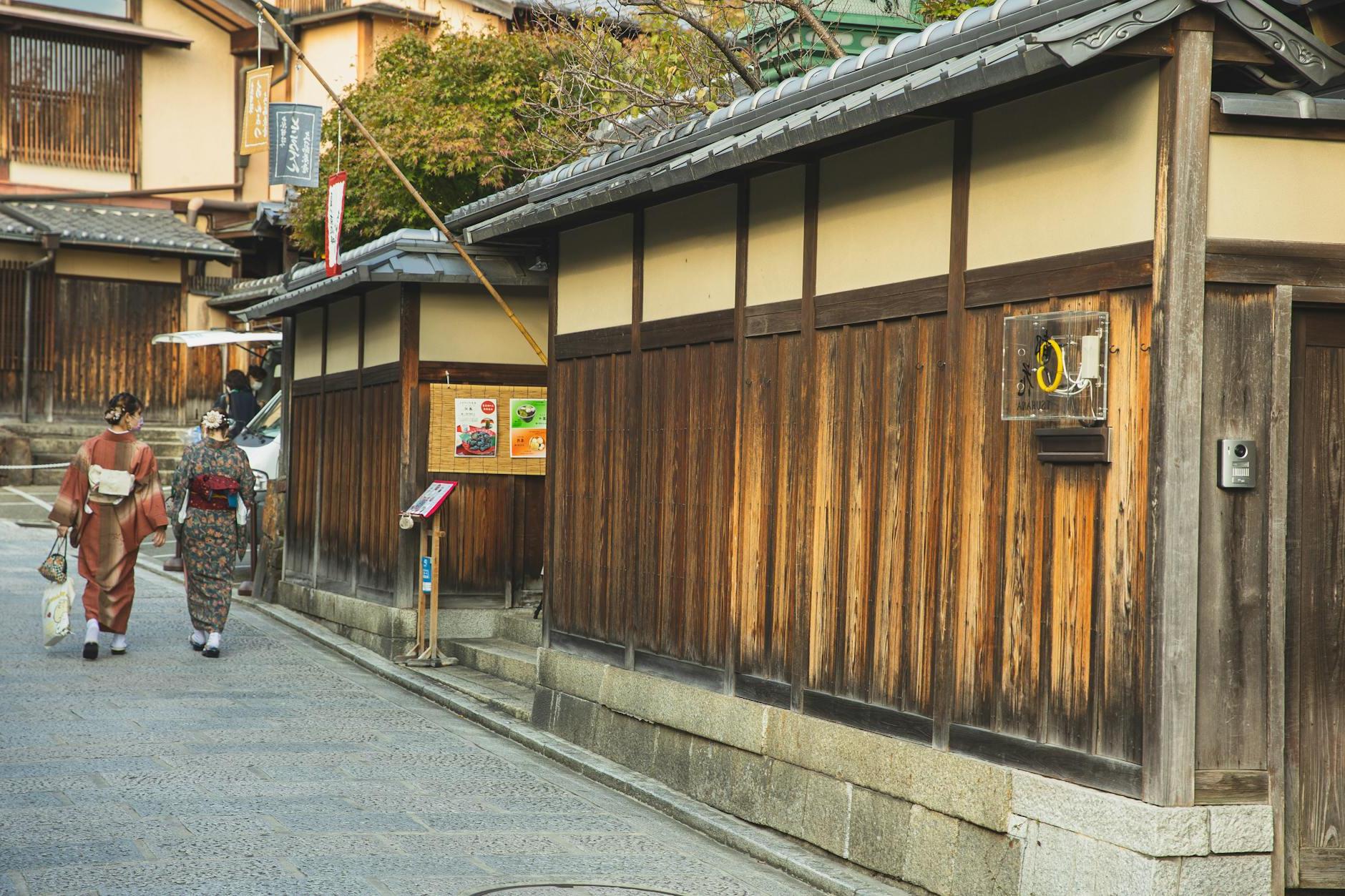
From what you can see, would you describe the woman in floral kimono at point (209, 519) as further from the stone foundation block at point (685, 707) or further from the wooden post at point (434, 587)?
the stone foundation block at point (685, 707)

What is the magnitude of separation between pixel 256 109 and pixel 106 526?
14611 millimetres

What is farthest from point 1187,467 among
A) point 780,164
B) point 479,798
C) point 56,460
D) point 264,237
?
point 264,237

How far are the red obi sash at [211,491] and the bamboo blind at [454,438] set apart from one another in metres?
1.94

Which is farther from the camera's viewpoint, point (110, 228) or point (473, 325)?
point (110, 228)

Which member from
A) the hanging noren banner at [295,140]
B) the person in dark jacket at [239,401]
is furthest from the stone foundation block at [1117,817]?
the person in dark jacket at [239,401]

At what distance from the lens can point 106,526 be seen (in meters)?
13.9

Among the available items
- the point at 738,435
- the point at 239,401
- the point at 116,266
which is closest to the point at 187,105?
the point at 116,266

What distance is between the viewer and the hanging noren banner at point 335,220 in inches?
572

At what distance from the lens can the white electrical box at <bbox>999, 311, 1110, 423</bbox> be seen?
20.2 feet

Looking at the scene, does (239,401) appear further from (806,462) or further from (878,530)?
(878,530)

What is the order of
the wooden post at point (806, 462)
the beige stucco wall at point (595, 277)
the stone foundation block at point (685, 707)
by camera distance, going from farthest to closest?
1. the beige stucco wall at point (595, 277)
2. the stone foundation block at point (685, 707)
3. the wooden post at point (806, 462)

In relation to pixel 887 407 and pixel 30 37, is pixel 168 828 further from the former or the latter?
pixel 30 37

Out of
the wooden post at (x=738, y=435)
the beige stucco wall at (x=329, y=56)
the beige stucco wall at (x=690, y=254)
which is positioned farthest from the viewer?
the beige stucco wall at (x=329, y=56)

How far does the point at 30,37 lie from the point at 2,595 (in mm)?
18448
